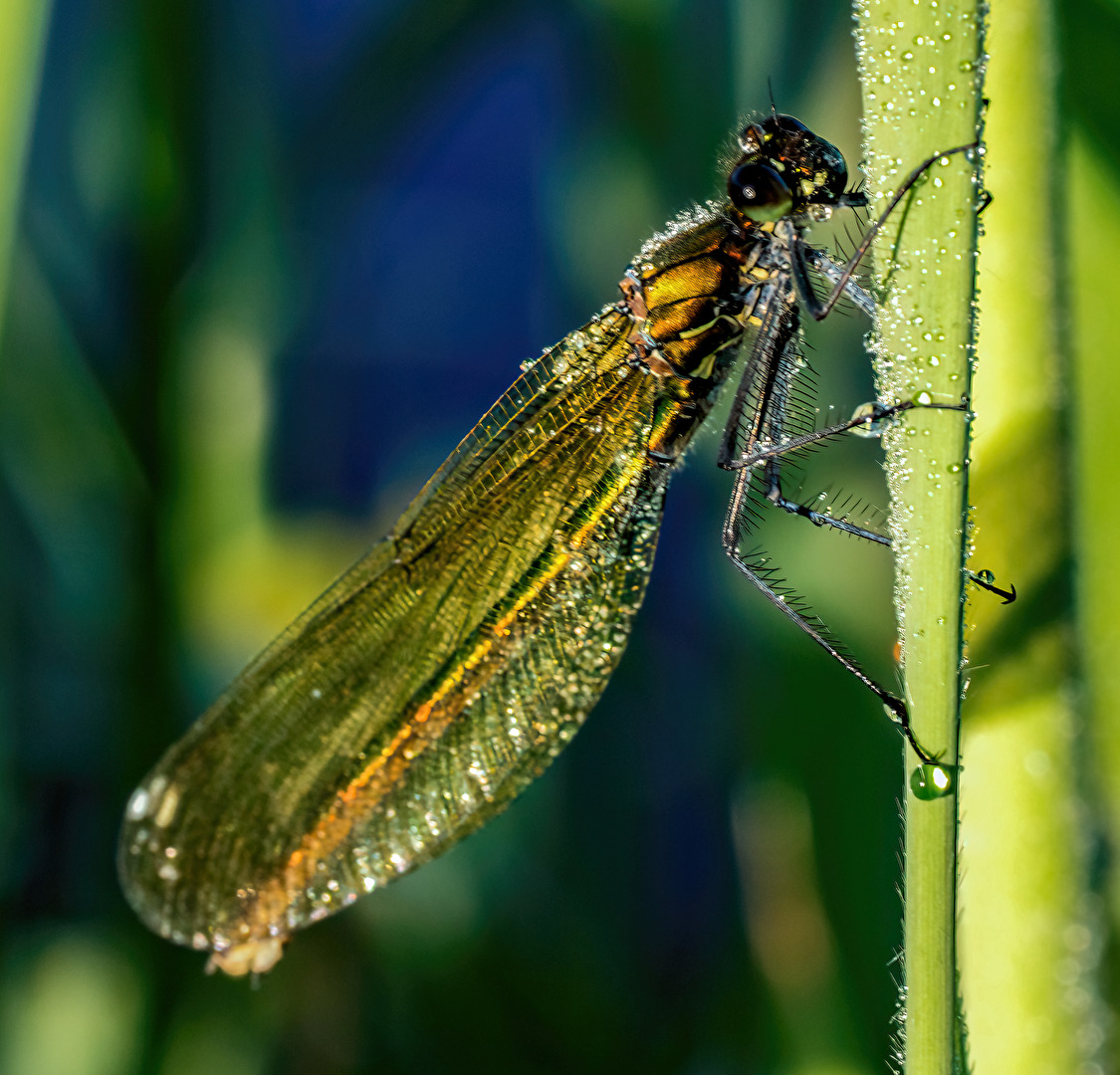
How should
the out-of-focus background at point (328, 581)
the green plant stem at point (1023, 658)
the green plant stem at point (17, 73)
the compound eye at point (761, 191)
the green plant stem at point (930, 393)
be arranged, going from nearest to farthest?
the green plant stem at point (930, 393) → the green plant stem at point (1023, 658) → the green plant stem at point (17, 73) → the compound eye at point (761, 191) → the out-of-focus background at point (328, 581)

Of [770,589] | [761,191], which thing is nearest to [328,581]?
[770,589]

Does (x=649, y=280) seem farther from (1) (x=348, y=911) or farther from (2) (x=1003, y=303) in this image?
(1) (x=348, y=911)

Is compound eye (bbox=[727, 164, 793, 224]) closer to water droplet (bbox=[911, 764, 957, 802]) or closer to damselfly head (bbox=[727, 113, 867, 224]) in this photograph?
damselfly head (bbox=[727, 113, 867, 224])

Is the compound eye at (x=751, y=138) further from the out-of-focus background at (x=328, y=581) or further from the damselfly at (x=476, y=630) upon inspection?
the out-of-focus background at (x=328, y=581)

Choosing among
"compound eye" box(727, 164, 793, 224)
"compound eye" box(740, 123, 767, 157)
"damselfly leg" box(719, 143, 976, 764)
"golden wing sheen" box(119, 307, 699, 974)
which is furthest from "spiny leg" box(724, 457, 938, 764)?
"compound eye" box(740, 123, 767, 157)

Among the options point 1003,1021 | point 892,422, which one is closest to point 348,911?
point 1003,1021

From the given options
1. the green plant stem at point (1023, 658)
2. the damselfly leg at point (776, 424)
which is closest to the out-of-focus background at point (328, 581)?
the damselfly leg at point (776, 424)

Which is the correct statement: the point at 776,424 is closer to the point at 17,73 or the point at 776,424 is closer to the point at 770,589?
the point at 770,589
